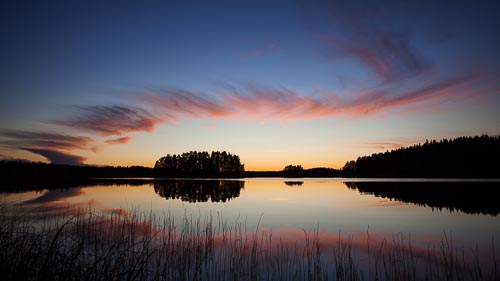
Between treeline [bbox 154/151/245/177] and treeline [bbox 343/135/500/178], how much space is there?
67.5 metres

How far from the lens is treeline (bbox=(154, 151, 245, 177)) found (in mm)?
154500

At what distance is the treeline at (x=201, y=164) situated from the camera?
154500mm

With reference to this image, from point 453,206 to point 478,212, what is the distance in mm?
4134

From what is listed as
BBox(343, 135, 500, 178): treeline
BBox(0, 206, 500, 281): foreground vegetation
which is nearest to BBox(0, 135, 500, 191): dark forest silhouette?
BBox(343, 135, 500, 178): treeline

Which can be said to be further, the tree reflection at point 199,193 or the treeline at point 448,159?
the treeline at point 448,159

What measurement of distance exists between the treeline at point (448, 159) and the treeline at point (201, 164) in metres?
67.5

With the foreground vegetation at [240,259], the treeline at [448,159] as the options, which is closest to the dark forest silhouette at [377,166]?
the treeline at [448,159]

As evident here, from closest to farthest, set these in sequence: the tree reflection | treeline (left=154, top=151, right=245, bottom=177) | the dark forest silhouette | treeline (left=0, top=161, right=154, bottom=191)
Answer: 1. the tree reflection
2. treeline (left=0, top=161, right=154, bottom=191)
3. the dark forest silhouette
4. treeline (left=154, top=151, right=245, bottom=177)

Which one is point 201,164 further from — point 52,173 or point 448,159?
point 448,159

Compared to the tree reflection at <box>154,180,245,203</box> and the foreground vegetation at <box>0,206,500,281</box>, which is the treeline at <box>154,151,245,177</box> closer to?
the tree reflection at <box>154,180,245,203</box>

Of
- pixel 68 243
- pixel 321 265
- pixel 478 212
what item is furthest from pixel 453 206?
pixel 68 243

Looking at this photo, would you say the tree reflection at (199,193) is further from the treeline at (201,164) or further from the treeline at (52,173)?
the treeline at (201,164)

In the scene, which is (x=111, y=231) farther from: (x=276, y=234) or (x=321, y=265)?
(x=321, y=265)

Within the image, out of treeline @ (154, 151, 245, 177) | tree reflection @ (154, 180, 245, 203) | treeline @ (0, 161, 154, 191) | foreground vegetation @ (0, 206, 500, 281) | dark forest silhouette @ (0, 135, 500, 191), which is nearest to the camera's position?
foreground vegetation @ (0, 206, 500, 281)
